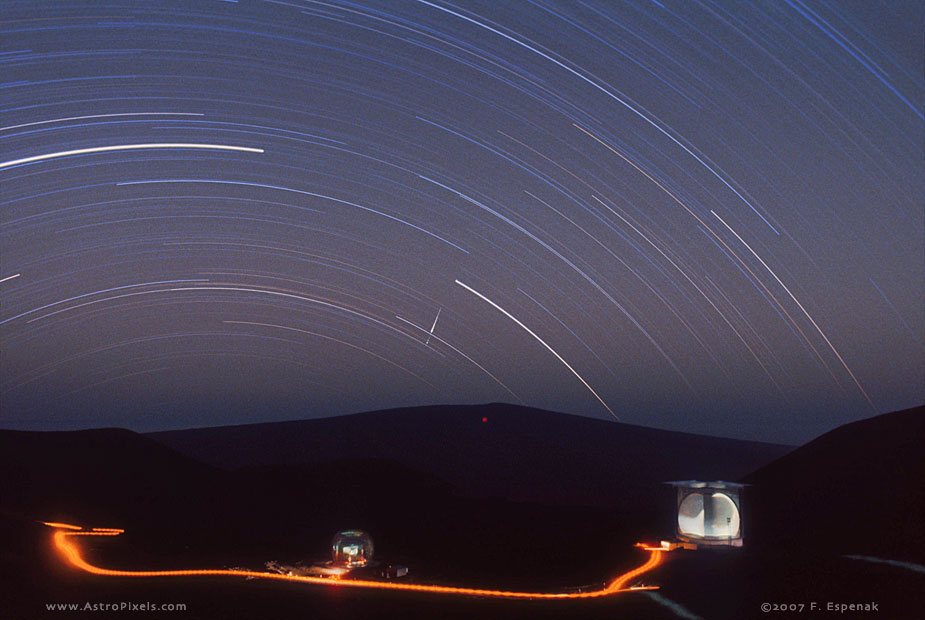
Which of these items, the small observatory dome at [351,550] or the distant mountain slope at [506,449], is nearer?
the small observatory dome at [351,550]

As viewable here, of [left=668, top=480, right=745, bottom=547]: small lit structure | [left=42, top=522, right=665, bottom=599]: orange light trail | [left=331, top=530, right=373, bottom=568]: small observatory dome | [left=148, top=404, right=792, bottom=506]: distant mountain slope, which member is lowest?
[left=42, top=522, right=665, bottom=599]: orange light trail

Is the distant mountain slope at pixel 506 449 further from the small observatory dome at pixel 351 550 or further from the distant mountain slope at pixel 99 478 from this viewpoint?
the small observatory dome at pixel 351 550

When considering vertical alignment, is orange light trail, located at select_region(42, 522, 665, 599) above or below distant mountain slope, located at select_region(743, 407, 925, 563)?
below

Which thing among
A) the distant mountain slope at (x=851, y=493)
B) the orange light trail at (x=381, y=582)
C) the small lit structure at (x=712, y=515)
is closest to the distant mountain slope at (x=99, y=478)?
the orange light trail at (x=381, y=582)

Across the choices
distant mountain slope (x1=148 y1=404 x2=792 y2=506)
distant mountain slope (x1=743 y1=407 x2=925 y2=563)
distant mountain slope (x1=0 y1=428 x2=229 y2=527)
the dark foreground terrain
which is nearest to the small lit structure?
the dark foreground terrain

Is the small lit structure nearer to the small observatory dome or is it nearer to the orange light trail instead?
the orange light trail

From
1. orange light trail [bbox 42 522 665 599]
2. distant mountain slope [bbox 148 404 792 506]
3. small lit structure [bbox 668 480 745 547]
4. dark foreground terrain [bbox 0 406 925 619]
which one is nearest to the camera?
dark foreground terrain [bbox 0 406 925 619]

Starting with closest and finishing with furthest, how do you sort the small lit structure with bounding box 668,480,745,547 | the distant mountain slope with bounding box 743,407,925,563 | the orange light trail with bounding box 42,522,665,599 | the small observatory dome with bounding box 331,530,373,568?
the orange light trail with bounding box 42,522,665,599 < the small observatory dome with bounding box 331,530,373,568 < the small lit structure with bounding box 668,480,745,547 < the distant mountain slope with bounding box 743,407,925,563
